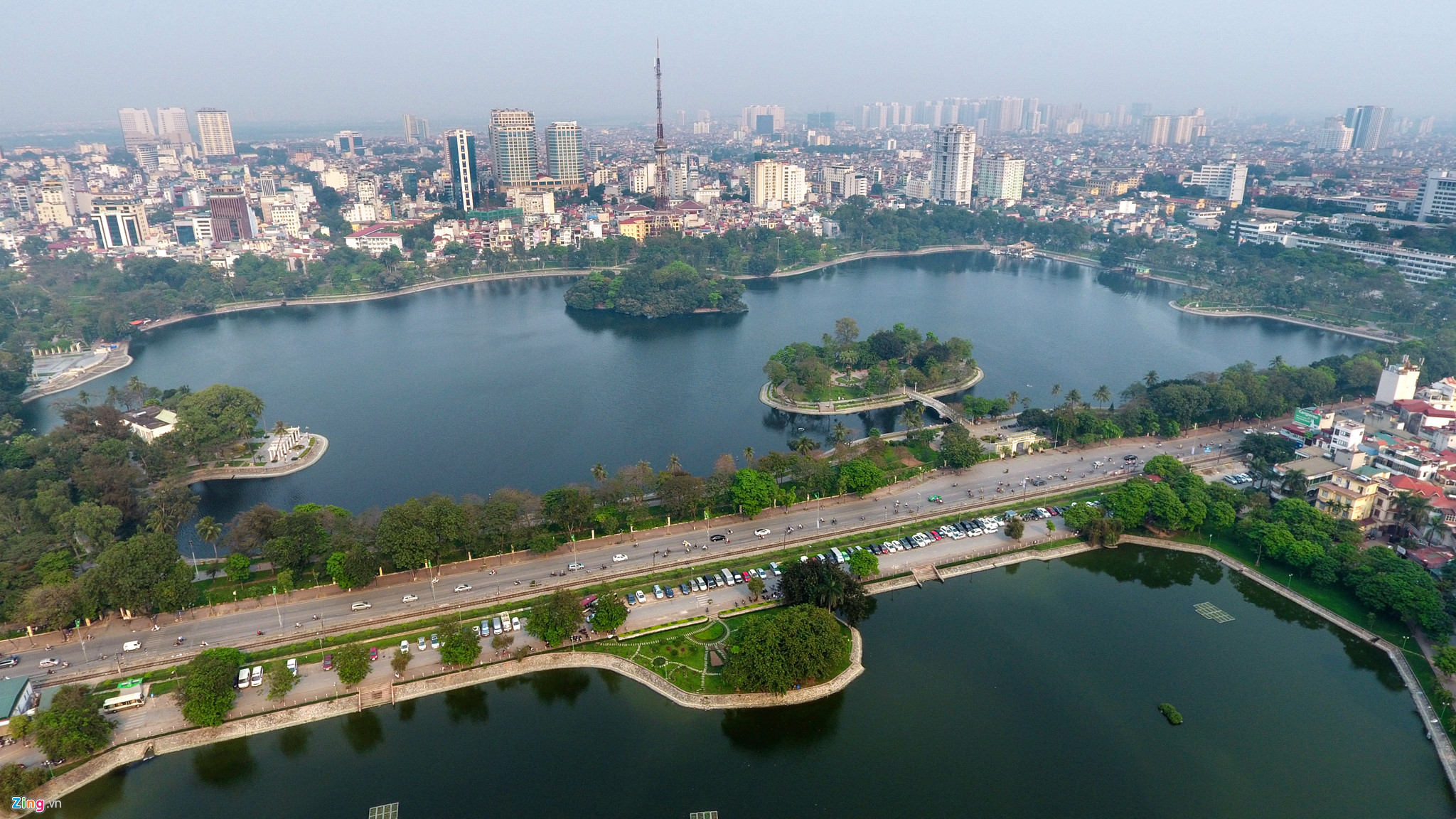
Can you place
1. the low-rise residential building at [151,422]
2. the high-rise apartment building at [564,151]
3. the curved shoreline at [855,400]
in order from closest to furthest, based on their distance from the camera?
the low-rise residential building at [151,422]
the curved shoreline at [855,400]
the high-rise apartment building at [564,151]

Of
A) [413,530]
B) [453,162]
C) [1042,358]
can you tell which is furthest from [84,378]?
[453,162]

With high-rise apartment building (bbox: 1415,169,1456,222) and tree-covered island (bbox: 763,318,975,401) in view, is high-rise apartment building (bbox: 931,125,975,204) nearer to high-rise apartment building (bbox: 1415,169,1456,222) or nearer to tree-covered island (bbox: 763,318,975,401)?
high-rise apartment building (bbox: 1415,169,1456,222)

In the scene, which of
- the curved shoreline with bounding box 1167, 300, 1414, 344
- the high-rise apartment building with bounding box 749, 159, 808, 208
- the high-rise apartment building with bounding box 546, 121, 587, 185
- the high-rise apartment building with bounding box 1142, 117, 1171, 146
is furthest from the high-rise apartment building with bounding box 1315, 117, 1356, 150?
the high-rise apartment building with bounding box 546, 121, 587, 185

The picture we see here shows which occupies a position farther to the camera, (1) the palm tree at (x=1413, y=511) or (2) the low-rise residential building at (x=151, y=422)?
(2) the low-rise residential building at (x=151, y=422)

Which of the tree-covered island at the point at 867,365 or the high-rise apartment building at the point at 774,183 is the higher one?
the high-rise apartment building at the point at 774,183

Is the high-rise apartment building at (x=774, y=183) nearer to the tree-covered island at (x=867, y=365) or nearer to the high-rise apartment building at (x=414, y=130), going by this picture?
the tree-covered island at (x=867, y=365)

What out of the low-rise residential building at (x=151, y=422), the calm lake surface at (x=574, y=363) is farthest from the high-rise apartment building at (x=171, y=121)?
the low-rise residential building at (x=151, y=422)
